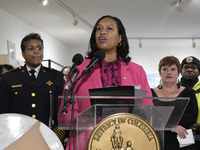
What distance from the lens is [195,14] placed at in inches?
332

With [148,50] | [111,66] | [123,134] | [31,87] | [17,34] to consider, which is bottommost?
[123,134]

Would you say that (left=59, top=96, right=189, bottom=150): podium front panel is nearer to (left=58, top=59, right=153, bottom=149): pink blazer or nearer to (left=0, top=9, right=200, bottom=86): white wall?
(left=58, top=59, right=153, bottom=149): pink blazer

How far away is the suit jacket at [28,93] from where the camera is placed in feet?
8.29

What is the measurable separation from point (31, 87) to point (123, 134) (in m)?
1.54

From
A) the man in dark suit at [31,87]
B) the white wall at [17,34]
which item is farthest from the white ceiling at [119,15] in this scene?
the man in dark suit at [31,87]

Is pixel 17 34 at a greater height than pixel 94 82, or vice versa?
pixel 17 34

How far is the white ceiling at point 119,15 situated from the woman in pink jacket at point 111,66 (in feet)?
16.9

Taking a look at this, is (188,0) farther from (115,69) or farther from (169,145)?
(115,69)

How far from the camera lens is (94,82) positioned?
170 centimetres

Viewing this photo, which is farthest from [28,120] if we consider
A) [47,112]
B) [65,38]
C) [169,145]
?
[65,38]

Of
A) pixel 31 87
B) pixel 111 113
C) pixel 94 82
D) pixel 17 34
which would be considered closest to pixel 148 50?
Answer: pixel 17 34

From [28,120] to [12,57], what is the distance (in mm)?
6486

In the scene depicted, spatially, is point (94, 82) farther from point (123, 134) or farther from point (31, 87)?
point (31, 87)

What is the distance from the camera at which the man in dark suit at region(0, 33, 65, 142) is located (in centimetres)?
253
